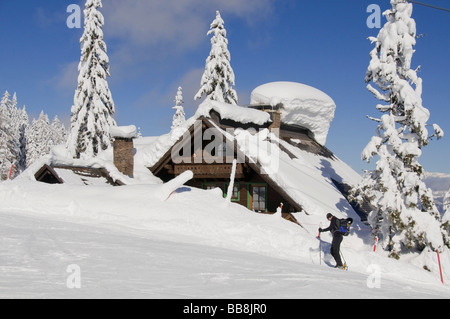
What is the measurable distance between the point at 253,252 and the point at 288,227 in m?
3.27

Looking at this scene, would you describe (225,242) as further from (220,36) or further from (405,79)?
(220,36)

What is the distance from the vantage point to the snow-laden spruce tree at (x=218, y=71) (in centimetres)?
3475

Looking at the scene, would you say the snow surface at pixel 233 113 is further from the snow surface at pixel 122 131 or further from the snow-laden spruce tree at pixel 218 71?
the snow-laden spruce tree at pixel 218 71

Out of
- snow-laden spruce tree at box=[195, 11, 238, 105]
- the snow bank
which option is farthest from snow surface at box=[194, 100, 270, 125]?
snow-laden spruce tree at box=[195, 11, 238, 105]

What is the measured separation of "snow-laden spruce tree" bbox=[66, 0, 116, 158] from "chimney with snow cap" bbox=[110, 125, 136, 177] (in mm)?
10330

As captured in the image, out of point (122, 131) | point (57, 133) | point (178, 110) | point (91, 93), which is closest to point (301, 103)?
point (122, 131)

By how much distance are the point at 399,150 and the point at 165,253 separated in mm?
9758

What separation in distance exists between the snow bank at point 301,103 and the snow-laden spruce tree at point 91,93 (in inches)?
434

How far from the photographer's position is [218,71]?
1383 inches

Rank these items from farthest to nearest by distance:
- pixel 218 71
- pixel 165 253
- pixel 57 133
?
pixel 57 133 → pixel 218 71 → pixel 165 253

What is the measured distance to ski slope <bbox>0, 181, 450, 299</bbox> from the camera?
235 inches

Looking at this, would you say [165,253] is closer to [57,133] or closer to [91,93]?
[91,93]

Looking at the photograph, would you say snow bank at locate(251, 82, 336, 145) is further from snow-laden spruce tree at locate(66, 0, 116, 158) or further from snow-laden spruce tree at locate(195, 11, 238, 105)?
snow-laden spruce tree at locate(66, 0, 116, 158)

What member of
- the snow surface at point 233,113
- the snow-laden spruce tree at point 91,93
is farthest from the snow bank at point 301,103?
the snow-laden spruce tree at point 91,93
